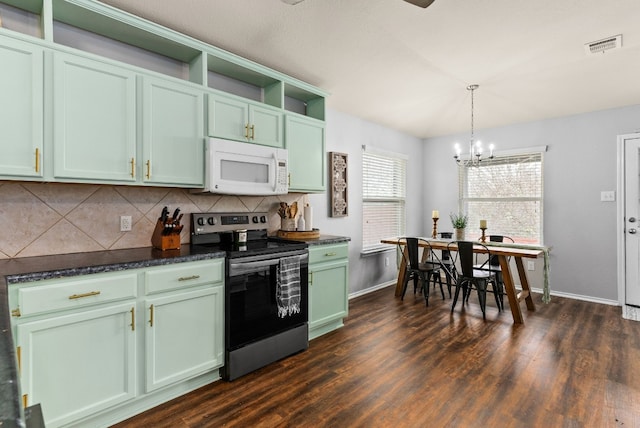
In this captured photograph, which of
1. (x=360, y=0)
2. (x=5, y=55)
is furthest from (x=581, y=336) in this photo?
(x=5, y=55)

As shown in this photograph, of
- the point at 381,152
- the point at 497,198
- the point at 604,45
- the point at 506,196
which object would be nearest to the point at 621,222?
the point at 506,196

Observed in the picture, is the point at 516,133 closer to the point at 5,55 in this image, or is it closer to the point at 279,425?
the point at 279,425

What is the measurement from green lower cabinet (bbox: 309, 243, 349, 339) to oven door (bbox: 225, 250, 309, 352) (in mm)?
366

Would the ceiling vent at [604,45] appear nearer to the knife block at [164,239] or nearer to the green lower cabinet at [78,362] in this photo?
the knife block at [164,239]

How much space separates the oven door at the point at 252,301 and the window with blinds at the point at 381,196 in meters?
2.32

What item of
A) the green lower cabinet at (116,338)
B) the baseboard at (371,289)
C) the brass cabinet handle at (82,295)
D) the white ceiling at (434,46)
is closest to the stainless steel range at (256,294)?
the green lower cabinet at (116,338)

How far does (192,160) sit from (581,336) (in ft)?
12.5

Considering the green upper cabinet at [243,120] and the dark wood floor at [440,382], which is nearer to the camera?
the dark wood floor at [440,382]

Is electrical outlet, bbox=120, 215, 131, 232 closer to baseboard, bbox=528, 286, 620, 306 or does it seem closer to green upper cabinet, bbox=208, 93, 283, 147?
green upper cabinet, bbox=208, 93, 283, 147

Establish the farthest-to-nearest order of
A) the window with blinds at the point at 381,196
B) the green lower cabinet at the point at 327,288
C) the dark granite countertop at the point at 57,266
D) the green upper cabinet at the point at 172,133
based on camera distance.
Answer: the window with blinds at the point at 381,196
the green lower cabinet at the point at 327,288
the green upper cabinet at the point at 172,133
the dark granite countertop at the point at 57,266

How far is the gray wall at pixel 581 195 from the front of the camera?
4.34 m

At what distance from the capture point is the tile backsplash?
7.03 ft

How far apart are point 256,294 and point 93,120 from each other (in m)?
1.55

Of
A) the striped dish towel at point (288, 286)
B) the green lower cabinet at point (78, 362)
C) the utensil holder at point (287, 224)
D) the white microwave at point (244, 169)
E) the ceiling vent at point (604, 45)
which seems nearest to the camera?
the green lower cabinet at point (78, 362)
